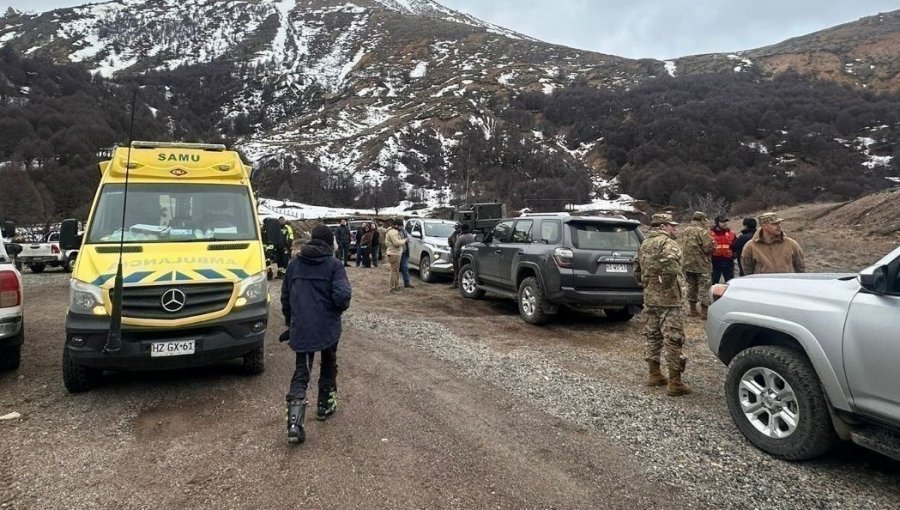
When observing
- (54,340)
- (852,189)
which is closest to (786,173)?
(852,189)

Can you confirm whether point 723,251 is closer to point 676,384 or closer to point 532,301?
point 532,301

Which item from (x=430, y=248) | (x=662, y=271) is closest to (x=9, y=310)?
(x=662, y=271)

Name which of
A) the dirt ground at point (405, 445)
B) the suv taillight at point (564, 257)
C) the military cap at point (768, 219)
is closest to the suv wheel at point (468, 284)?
the suv taillight at point (564, 257)

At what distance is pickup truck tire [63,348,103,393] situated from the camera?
4.57 metres

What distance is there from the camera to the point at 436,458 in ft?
11.3

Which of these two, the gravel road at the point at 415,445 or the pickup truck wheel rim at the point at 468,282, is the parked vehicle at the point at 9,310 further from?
the pickup truck wheel rim at the point at 468,282

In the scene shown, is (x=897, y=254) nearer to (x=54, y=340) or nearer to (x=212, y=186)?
(x=212, y=186)

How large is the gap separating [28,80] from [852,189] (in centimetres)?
14853

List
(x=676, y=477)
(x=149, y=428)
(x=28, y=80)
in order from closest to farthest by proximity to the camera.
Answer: (x=676, y=477) → (x=149, y=428) → (x=28, y=80)

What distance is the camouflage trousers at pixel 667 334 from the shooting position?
185 inches

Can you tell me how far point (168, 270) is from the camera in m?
4.54

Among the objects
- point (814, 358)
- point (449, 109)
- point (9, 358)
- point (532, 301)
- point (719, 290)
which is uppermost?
point (449, 109)

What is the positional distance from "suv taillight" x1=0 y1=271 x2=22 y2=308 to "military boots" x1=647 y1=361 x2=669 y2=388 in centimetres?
637

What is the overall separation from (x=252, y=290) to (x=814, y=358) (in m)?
4.56
